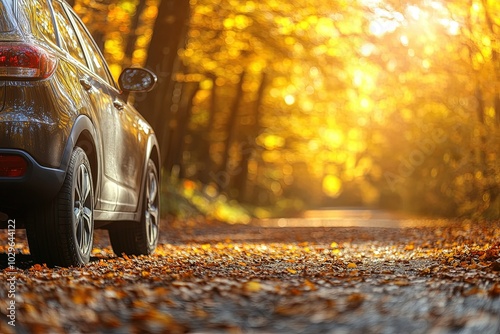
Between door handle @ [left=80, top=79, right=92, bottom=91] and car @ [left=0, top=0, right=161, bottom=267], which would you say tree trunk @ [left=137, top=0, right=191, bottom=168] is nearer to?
car @ [left=0, top=0, right=161, bottom=267]

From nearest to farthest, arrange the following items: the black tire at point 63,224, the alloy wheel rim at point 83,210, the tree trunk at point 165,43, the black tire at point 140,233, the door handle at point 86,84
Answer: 1. the black tire at point 63,224
2. the alloy wheel rim at point 83,210
3. the door handle at point 86,84
4. the black tire at point 140,233
5. the tree trunk at point 165,43

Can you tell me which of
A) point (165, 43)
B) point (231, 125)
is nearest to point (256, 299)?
point (165, 43)

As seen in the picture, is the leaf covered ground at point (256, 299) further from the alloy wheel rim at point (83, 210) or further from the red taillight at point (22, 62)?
the red taillight at point (22, 62)

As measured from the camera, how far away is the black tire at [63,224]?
650cm

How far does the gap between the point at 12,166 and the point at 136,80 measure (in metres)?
2.72

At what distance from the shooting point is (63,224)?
21.4ft

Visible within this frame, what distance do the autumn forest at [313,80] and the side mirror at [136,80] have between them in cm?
816

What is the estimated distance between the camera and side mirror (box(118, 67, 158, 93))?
866 centimetres

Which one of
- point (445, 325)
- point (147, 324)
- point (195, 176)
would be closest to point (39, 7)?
point (147, 324)

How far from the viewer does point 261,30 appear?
72.1 feet

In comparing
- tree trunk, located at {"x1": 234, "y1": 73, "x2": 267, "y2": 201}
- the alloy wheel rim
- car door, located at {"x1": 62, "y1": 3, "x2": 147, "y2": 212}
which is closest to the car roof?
the alloy wheel rim

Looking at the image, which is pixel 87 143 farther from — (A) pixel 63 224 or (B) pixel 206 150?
(B) pixel 206 150

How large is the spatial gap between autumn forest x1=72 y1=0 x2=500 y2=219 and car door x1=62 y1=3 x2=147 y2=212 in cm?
831

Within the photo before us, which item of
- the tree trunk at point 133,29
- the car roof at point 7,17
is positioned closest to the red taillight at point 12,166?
the car roof at point 7,17
